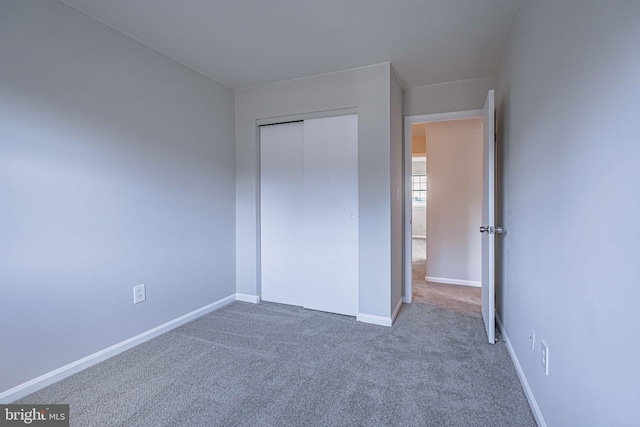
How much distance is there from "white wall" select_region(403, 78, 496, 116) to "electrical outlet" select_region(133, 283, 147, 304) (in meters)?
3.02

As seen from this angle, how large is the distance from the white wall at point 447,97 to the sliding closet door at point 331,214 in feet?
2.78

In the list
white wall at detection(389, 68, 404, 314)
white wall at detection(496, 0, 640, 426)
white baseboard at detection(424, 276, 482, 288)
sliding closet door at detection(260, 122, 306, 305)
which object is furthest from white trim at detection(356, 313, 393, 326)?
white baseboard at detection(424, 276, 482, 288)

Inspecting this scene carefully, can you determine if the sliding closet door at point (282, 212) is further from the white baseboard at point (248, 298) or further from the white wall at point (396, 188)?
the white wall at point (396, 188)

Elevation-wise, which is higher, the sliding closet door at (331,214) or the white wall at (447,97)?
the white wall at (447,97)

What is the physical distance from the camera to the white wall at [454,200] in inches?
155

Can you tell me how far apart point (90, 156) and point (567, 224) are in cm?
269

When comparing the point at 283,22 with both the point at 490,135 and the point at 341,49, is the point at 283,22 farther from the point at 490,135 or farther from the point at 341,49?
the point at 490,135

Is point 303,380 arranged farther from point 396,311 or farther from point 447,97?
point 447,97

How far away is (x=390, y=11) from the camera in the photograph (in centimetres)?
194

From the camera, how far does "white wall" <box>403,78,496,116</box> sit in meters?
2.98

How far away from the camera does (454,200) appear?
160 inches

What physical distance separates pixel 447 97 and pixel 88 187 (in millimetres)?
3258

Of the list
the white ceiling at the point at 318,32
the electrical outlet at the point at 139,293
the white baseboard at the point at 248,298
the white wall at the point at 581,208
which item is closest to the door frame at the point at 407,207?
the white ceiling at the point at 318,32

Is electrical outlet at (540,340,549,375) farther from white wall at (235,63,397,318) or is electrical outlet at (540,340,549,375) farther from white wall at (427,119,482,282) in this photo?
white wall at (427,119,482,282)
